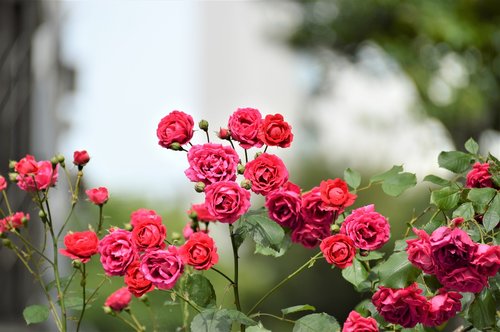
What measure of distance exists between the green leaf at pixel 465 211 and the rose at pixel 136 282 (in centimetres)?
65

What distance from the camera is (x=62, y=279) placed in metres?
2.07

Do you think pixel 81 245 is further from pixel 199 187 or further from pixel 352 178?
pixel 352 178

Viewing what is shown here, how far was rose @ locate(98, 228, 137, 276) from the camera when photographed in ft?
5.67

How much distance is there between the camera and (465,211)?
1.72m

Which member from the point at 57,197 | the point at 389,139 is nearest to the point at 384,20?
the point at 389,139

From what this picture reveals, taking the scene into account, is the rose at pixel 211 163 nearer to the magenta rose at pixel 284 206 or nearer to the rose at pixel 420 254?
the magenta rose at pixel 284 206

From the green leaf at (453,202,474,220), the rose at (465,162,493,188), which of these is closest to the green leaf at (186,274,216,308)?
the green leaf at (453,202,474,220)

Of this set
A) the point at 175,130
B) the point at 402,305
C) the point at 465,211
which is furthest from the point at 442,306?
Result: the point at 175,130

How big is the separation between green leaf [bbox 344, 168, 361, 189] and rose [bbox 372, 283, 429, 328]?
347 mm

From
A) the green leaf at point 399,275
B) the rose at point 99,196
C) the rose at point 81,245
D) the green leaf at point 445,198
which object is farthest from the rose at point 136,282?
the green leaf at point 445,198

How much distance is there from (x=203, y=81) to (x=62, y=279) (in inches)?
588

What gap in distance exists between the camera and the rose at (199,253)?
1.70 metres

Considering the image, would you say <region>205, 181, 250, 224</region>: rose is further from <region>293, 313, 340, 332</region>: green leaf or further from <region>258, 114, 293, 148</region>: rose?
<region>293, 313, 340, 332</region>: green leaf

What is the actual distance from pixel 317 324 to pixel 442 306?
0.26m
